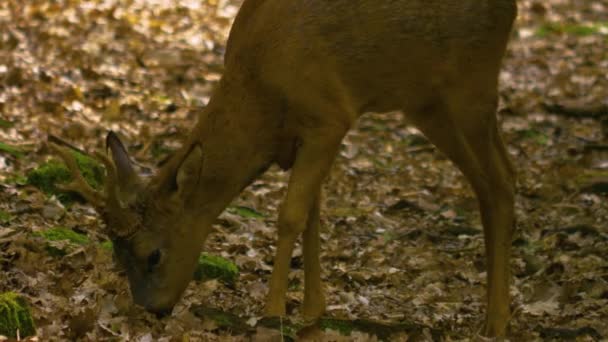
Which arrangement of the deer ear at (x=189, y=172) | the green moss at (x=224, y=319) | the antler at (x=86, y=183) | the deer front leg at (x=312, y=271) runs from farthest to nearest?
1. the deer front leg at (x=312, y=271)
2. the deer ear at (x=189, y=172)
3. the antler at (x=86, y=183)
4. the green moss at (x=224, y=319)

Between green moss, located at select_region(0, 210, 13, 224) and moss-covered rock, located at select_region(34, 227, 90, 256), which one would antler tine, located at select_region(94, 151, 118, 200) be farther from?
green moss, located at select_region(0, 210, 13, 224)

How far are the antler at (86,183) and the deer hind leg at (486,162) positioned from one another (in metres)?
2.47

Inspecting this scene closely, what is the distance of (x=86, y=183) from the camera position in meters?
6.41

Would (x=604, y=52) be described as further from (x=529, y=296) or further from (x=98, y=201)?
(x=98, y=201)

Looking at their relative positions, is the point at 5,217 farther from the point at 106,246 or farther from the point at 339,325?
the point at 339,325

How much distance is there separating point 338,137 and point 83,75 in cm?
685

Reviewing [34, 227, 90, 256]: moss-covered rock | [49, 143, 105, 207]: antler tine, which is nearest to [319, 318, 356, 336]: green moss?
[49, 143, 105, 207]: antler tine

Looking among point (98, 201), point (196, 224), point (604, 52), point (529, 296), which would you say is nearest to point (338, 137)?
point (196, 224)

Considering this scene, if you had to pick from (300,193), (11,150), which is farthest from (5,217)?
(300,193)

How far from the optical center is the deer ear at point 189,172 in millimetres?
6547

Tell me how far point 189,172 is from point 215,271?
1347 millimetres

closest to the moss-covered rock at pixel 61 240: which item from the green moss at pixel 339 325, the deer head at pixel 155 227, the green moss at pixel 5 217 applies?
the green moss at pixel 5 217

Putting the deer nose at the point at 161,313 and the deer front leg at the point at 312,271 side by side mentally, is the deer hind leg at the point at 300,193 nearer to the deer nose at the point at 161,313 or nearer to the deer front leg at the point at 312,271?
the deer front leg at the point at 312,271

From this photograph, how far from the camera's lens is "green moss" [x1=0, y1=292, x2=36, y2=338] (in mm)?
5512
